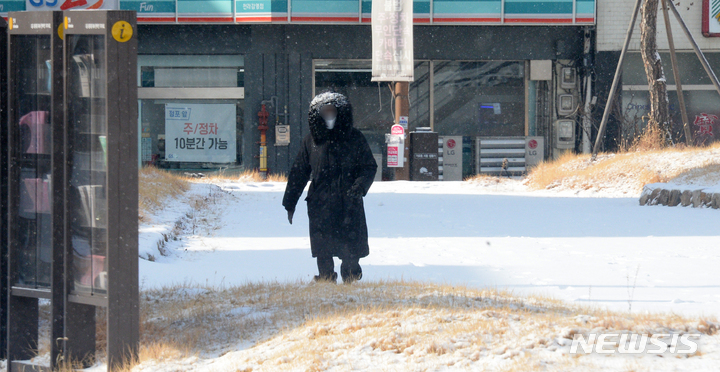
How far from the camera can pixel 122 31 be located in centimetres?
362

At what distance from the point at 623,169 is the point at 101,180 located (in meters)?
11.4

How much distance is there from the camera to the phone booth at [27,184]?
13.4 ft

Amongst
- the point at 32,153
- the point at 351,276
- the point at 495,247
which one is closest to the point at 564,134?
the point at 495,247

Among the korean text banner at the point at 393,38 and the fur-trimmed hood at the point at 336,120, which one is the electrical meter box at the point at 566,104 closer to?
the korean text banner at the point at 393,38

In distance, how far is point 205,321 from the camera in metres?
4.29

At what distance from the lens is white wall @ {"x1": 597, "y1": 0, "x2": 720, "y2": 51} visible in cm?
1900

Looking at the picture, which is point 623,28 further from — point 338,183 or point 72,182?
point 72,182

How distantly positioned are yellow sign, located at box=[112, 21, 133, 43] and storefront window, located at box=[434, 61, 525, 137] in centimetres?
1630

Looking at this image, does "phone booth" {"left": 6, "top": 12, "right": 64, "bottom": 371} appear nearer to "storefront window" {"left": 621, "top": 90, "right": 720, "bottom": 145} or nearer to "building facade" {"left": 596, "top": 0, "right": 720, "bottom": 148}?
"building facade" {"left": 596, "top": 0, "right": 720, "bottom": 148}

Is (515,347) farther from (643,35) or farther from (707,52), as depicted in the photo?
(707,52)

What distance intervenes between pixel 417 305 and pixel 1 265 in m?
2.64

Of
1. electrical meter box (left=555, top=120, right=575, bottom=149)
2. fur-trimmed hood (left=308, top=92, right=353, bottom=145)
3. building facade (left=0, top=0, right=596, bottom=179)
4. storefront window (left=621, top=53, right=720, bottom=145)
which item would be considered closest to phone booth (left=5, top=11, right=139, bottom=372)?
fur-trimmed hood (left=308, top=92, right=353, bottom=145)

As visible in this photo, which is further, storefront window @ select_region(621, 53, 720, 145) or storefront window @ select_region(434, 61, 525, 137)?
storefront window @ select_region(434, 61, 525, 137)

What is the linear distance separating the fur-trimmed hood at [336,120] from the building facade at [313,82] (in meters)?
14.0
